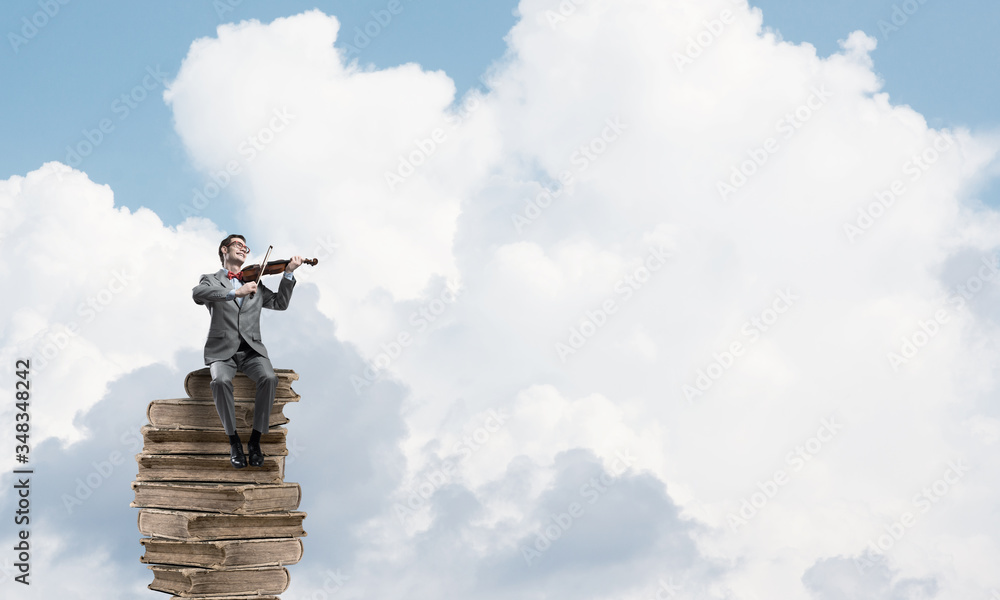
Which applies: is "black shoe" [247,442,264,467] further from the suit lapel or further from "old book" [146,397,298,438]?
the suit lapel

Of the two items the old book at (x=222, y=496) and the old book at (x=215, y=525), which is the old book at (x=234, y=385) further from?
the old book at (x=215, y=525)

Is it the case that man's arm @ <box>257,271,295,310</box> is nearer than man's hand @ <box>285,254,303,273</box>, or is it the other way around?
man's hand @ <box>285,254,303,273</box>

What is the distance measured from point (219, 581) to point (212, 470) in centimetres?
142

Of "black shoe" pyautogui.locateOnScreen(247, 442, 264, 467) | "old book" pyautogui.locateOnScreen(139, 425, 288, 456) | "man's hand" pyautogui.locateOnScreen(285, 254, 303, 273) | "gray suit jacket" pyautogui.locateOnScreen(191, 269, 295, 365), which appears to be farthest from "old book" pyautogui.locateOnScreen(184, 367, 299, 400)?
"man's hand" pyautogui.locateOnScreen(285, 254, 303, 273)

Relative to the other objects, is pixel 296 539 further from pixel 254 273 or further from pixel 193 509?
pixel 254 273

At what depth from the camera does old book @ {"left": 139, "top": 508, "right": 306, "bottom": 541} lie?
1261 centimetres

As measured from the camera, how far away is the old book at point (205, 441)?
42.4 feet

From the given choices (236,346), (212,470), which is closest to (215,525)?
(212,470)

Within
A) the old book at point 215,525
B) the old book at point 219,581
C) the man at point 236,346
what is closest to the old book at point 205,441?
the man at point 236,346

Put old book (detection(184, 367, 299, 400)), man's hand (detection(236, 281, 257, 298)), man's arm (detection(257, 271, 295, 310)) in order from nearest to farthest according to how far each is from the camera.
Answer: man's hand (detection(236, 281, 257, 298))
old book (detection(184, 367, 299, 400))
man's arm (detection(257, 271, 295, 310))

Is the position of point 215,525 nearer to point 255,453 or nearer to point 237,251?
point 255,453

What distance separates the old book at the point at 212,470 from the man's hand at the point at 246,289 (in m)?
2.22

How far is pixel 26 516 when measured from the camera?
1392 centimetres

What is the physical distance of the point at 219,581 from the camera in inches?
500
